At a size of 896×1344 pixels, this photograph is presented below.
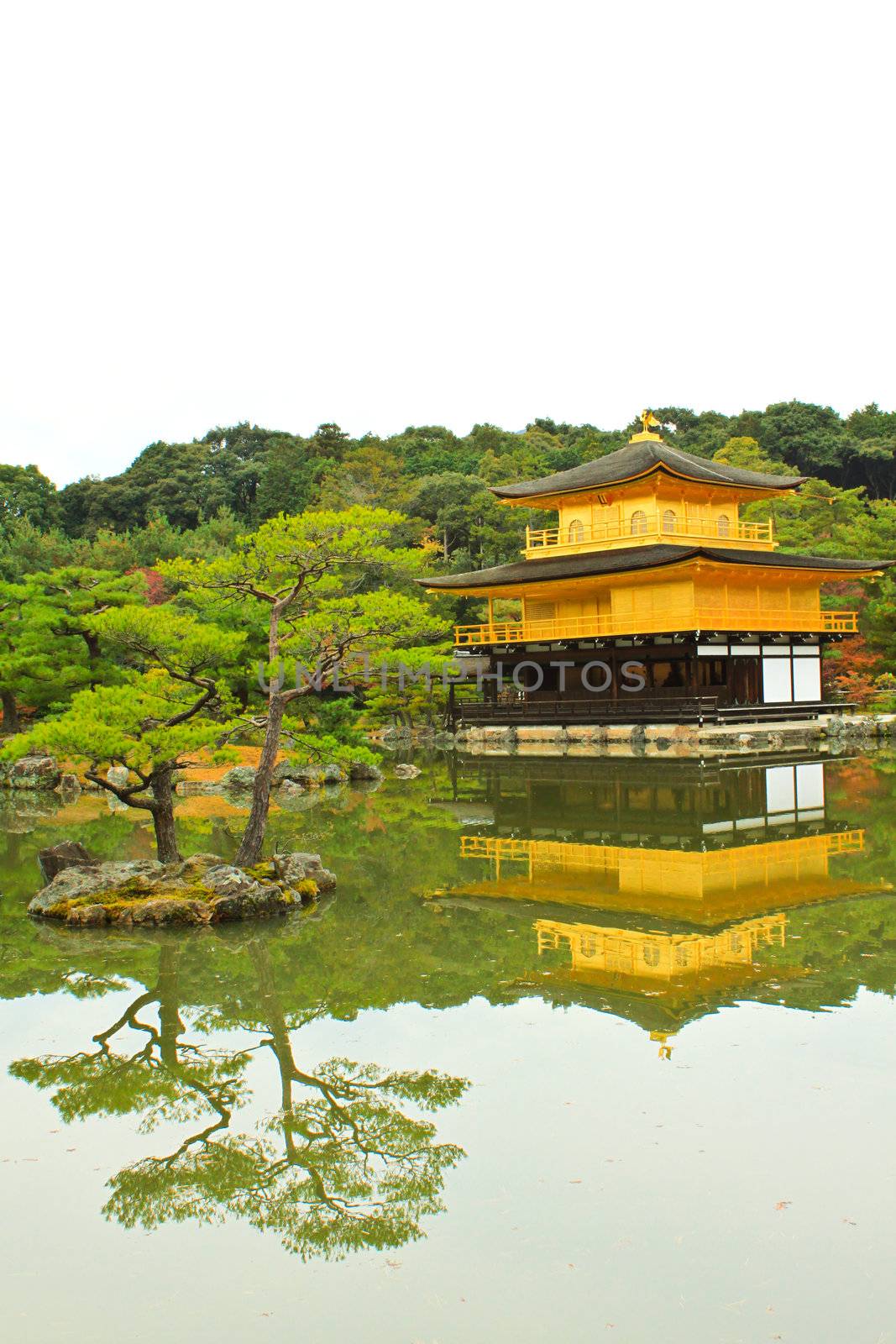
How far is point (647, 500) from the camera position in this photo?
106 feet

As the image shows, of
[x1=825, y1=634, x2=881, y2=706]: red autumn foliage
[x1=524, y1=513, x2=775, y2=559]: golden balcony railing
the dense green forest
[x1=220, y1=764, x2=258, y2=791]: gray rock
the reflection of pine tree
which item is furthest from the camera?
the dense green forest

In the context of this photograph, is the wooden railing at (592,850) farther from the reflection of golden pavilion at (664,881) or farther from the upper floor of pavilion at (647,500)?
the upper floor of pavilion at (647,500)

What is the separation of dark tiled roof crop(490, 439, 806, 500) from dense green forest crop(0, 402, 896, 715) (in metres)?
4.43

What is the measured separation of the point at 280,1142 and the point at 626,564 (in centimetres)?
2535

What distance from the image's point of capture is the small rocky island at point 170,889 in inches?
368

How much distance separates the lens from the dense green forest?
148 feet

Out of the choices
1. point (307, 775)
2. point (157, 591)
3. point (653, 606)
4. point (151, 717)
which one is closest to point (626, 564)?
point (653, 606)

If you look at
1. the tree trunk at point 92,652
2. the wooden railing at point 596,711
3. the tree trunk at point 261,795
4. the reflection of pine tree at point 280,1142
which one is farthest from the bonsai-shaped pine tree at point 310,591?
the wooden railing at point 596,711

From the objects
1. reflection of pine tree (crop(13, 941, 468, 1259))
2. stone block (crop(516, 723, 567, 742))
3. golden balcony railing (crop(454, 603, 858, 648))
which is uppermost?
golden balcony railing (crop(454, 603, 858, 648))

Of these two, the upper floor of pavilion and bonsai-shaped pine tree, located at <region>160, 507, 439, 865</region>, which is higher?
the upper floor of pavilion

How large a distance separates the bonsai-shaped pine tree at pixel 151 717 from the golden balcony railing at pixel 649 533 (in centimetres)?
2280

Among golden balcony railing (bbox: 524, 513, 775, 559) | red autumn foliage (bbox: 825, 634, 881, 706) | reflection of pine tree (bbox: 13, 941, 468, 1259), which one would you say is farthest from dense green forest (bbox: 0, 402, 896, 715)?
reflection of pine tree (bbox: 13, 941, 468, 1259)

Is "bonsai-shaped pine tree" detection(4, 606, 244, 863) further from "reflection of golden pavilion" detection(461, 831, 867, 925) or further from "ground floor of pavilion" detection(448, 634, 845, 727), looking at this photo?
"ground floor of pavilion" detection(448, 634, 845, 727)

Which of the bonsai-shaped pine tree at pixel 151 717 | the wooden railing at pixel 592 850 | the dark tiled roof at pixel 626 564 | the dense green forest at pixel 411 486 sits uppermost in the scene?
the dense green forest at pixel 411 486
